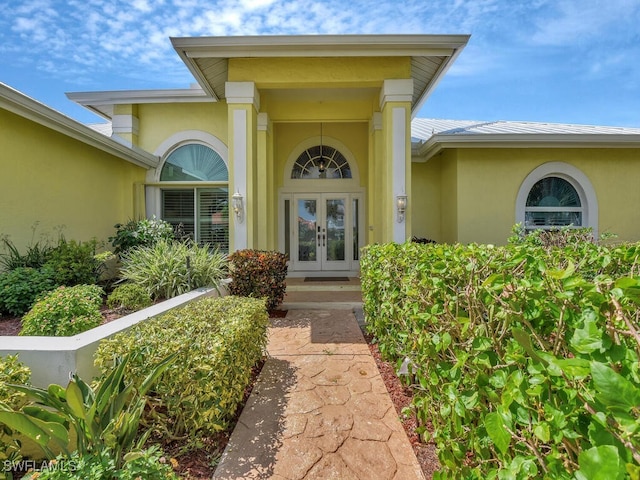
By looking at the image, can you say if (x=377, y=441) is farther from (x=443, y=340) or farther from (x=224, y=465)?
(x=443, y=340)

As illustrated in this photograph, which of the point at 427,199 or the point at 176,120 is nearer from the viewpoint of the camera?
the point at 176,120

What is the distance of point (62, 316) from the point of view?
345cm

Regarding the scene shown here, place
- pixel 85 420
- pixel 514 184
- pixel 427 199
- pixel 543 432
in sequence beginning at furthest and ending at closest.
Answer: pixel 427 199 → pixel 514 184 → pixel 85 420 → pixel 543 432

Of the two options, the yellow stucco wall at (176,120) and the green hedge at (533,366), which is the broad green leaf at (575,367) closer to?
the green hedge at (533,366)

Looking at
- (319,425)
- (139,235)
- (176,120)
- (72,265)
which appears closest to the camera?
(319,425)

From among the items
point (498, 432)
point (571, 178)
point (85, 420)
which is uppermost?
point (571, 178)

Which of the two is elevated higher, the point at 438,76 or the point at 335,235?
the point at 438,76

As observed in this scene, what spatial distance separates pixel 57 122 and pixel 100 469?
6542 millimetres

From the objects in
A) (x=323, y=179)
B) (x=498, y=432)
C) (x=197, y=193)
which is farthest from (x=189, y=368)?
(x=323, y=179)

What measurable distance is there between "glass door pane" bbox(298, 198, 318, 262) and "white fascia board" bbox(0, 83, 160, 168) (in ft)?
15.0

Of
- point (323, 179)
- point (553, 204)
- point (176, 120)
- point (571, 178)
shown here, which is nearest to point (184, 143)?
point (176, 120)

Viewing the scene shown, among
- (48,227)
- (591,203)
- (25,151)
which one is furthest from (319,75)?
(591,203)

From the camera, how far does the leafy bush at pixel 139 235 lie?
758cm

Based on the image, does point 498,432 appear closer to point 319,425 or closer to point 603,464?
point 603,464
